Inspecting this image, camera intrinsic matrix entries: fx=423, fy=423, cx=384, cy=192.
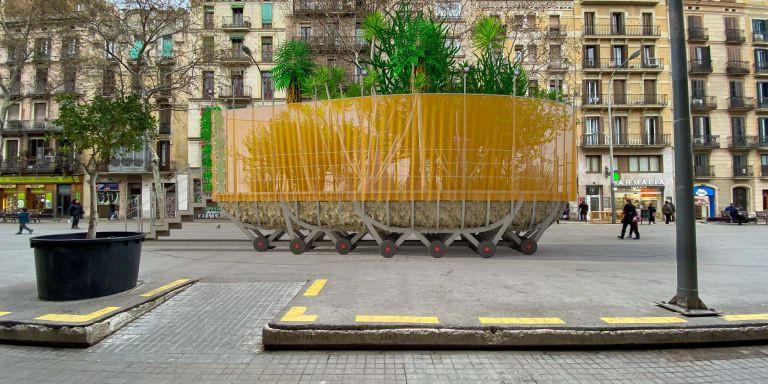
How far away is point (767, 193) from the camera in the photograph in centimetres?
3906

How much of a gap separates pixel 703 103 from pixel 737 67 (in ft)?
17.0

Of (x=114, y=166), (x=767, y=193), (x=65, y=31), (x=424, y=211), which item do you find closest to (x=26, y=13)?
(x=65, y=31)

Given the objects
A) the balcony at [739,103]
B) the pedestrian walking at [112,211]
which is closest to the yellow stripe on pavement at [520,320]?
the pedestrian walking at [112,211]

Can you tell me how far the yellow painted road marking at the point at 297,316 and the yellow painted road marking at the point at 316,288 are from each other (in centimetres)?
94

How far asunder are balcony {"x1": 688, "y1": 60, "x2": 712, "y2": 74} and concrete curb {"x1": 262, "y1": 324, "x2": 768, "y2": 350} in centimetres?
4475

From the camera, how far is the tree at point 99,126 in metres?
6.57

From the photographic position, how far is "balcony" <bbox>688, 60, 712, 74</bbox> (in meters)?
38.8

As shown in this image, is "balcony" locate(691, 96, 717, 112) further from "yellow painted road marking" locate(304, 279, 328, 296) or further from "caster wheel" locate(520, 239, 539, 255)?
"yellow painted road marking" locate(304, 279, 328, 296)

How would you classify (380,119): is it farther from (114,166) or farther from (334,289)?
(114,166)

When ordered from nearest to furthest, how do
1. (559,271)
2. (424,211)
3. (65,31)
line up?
(559,271), (424,211), (65,31)

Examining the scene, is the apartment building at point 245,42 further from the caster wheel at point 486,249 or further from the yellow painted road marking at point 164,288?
the yellow painted road marking at point 164,288

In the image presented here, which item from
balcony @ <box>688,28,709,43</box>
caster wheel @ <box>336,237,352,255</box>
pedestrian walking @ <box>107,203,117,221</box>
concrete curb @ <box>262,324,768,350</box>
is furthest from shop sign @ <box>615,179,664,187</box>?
pedestrian walking @ <box>107,203,117,221</box>

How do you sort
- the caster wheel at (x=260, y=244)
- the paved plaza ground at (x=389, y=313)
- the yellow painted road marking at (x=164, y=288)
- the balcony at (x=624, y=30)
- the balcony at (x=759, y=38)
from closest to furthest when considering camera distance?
the paved plaza ground at (x=389, y=313) → the yellow painted road marking at (x=164, y=288) → the caster wheel at (x=260, y=244) → the balcony at (x=624, y=30) → the balcony at (x=759, y=38)

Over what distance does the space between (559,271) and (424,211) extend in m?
3.19
